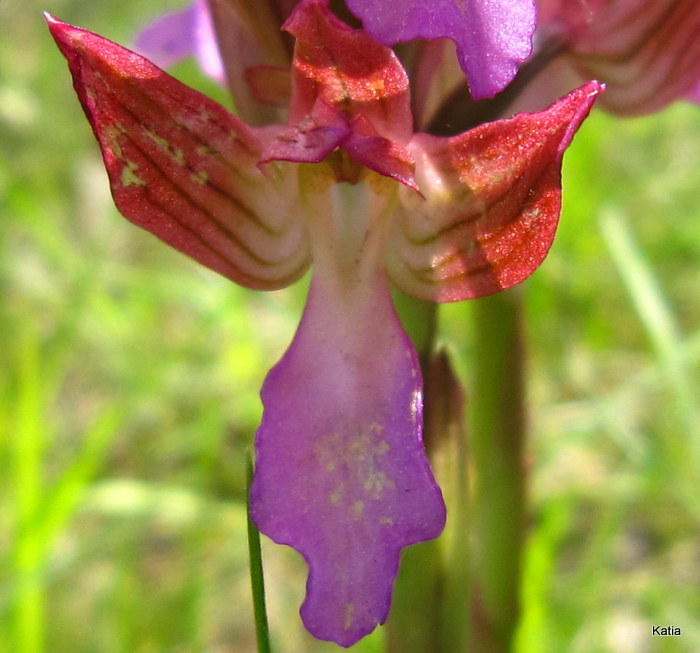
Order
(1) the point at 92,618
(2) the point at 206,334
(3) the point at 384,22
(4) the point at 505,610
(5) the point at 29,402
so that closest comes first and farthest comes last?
(3) the point at 384,22 < (4) the point at 505,610 < (5) the point at 29,402 < (1) the point at 92,618 < (2) the point at 206,334

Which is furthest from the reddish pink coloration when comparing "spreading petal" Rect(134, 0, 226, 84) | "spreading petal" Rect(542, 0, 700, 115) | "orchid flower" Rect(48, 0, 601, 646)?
"spreading petal" Rect(134, 0, 226, 84)

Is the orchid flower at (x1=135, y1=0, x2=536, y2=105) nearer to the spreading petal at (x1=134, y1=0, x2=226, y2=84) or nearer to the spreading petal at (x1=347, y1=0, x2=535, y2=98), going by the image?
the spreading petal at (x1=347, y1=0, x2=535, y2=98)

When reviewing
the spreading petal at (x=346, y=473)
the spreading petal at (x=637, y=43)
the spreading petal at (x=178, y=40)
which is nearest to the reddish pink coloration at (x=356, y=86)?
the spreading petal at (x=346, y=473)

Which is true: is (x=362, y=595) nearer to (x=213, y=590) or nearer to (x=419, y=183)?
(x=419, y=183)

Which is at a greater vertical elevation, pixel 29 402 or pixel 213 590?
pixel 29 402

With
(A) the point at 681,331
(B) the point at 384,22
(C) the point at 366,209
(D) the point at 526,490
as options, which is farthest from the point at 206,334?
(B) the point at 384,22

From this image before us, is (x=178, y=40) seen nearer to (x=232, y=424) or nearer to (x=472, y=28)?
(x=472, y=28)

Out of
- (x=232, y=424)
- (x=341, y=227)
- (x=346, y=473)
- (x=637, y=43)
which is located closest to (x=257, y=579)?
(x=346, y=473)
